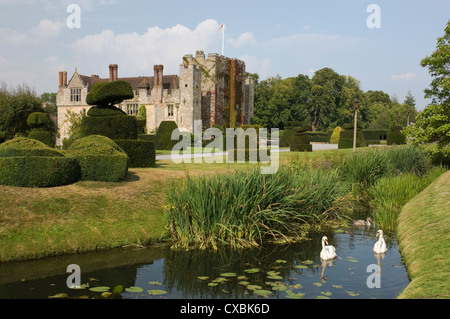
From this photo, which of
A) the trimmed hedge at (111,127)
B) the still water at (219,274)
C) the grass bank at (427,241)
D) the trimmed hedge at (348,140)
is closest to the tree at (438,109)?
the grass bank at (427,241)

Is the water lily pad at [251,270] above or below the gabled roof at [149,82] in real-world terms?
below

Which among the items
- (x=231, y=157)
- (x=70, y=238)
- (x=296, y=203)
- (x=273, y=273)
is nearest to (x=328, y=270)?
(x=273, y=273)

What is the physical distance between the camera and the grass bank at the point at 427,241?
5.60 m

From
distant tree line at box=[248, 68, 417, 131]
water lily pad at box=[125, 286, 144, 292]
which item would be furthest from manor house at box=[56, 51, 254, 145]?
water lily pad at box=[125, 286, 144, 292]

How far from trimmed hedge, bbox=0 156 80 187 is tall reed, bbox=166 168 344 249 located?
11.6ft

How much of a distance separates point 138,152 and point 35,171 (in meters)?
5.71

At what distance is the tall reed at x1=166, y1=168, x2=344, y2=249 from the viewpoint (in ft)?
27.8

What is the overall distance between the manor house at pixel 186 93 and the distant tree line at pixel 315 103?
Answer: 27.4ft

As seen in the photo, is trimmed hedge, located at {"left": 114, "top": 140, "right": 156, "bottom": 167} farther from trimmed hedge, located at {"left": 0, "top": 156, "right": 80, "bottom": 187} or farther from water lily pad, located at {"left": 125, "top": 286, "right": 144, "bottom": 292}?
water lily pad, located at {"left": 125, "top": 286, "right": 144, "bottom": 292}

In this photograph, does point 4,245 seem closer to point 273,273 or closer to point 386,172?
point 273,273

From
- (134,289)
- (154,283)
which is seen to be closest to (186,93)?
(154,283)

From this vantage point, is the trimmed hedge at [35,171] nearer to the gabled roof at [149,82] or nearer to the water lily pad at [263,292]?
the water lily pad at [263,292]

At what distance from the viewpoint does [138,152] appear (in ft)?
53.1
